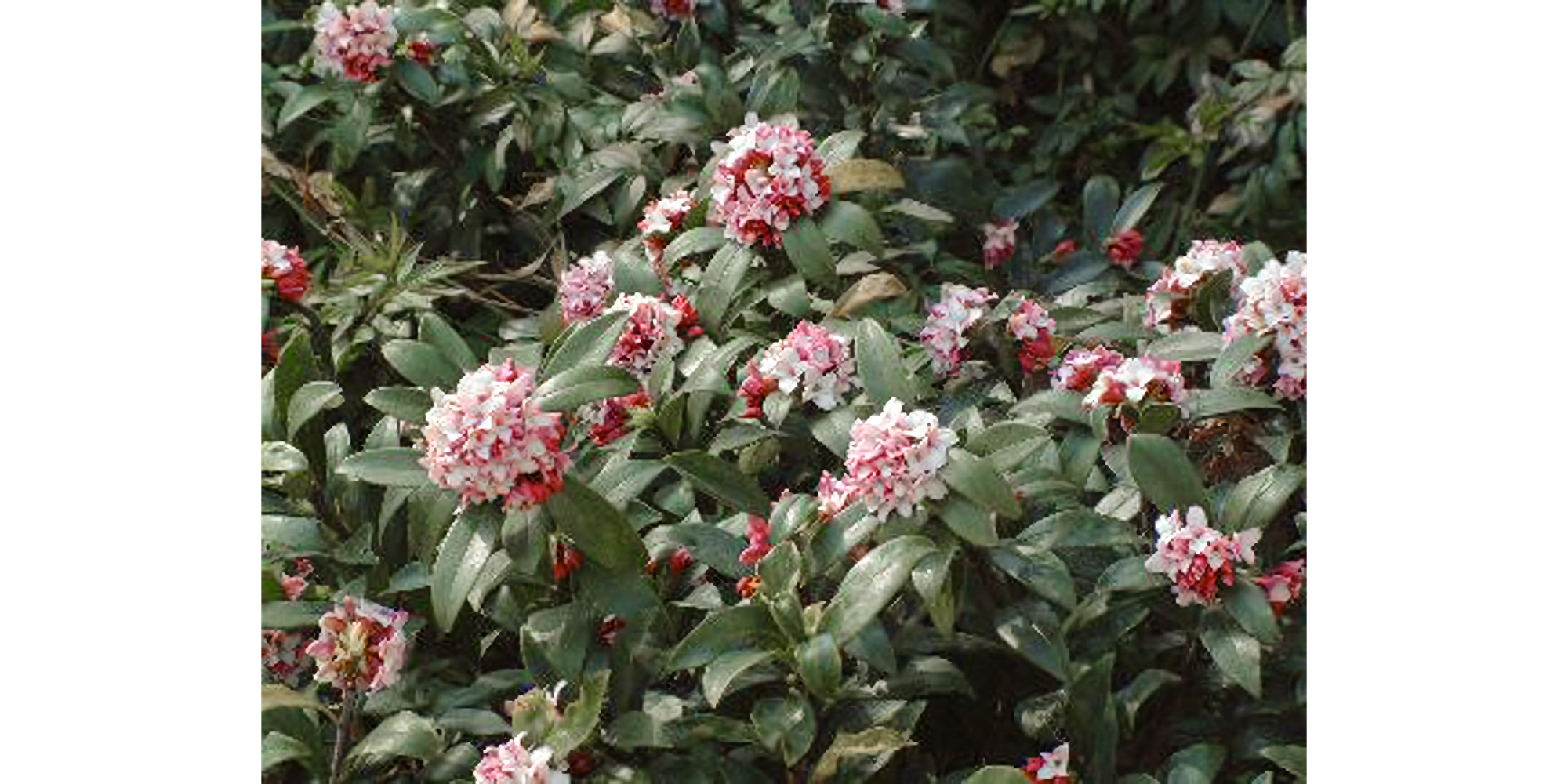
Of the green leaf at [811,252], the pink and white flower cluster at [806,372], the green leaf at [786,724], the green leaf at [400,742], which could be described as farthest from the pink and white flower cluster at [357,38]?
the green leaf at [786,724]

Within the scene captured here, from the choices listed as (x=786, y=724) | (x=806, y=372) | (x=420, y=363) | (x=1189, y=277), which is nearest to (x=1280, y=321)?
(x=1189, y=277)

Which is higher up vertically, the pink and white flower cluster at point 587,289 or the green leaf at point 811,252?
the green leaf at point 811,252

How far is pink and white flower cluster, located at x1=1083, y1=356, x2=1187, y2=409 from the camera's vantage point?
1621 mm

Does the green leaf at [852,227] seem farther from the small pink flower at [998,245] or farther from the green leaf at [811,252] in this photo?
the small pink flower at [998,245]

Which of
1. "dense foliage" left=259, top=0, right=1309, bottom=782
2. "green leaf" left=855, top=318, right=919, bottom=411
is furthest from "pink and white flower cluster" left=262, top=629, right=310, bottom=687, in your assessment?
"green leaf" left=855, top=318, right=919, bottom=411

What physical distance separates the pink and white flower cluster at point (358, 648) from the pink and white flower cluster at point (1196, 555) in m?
0.67

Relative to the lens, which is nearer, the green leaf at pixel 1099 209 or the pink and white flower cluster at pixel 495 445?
the pink and white flower cluster at pixel 495 445

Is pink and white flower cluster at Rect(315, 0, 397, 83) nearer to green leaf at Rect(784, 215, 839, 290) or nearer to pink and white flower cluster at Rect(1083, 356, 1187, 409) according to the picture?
green leaf at Rect(784, 215, 839, 290)

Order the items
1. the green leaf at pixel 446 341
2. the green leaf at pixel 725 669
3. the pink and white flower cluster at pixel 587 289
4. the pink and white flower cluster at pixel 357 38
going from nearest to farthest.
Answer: the green leaf at pixel 725 669 → the green leaf at pixel 446 341 → the pink and white flower cluster at pixel 587 289 → the pink and white flower cluster at pixel 357 38

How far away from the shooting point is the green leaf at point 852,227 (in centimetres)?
184

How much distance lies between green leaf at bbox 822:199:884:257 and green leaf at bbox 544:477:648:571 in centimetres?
51

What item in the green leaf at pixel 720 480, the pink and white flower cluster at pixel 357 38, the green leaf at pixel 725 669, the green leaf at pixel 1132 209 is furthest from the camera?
the green leaf at pixel 1132 209

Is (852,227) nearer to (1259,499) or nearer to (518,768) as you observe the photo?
(1259,499)

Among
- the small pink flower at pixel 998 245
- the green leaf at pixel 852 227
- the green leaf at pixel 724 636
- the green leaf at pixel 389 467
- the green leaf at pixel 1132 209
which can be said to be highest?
the green leaf at pixel 852 227
